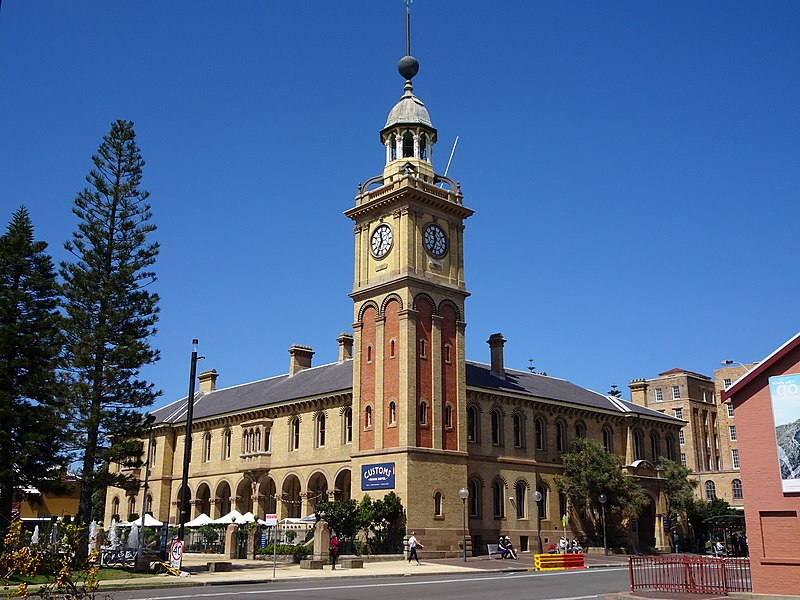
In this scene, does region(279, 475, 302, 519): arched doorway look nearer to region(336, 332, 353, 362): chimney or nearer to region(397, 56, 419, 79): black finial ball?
region(336, 332, 353, 362): chimney

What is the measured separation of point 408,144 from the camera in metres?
51.4

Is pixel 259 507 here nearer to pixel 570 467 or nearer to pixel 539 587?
pixel 570 467

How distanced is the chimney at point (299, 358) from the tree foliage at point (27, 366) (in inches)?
1016

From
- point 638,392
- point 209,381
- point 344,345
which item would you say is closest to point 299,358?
point 344,345

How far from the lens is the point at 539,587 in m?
25.3

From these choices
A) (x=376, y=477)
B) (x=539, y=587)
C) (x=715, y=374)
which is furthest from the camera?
(x=715, y=374)

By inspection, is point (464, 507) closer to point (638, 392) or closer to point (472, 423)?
point (472, 423)

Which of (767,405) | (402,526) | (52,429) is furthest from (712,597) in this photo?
(52,429)

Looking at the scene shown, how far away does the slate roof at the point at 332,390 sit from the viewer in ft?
173

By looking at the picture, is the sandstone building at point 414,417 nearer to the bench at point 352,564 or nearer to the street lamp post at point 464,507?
the street lamp post at point 464,507

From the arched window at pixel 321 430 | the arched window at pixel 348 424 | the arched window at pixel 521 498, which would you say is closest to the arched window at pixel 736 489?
the arched window at pixel 521 498

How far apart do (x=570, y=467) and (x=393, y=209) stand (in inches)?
801

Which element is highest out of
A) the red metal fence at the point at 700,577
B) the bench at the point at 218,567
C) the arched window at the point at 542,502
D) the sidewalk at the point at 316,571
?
the arched window at the point at 542,502

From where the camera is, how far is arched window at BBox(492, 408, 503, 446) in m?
50.5
